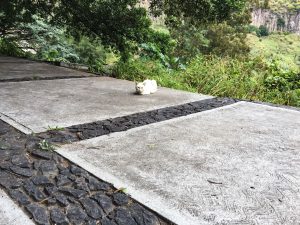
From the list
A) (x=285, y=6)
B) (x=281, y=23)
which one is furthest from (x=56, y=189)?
(x=285, y=6)

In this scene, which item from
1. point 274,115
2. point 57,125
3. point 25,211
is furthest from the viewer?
point 274,115

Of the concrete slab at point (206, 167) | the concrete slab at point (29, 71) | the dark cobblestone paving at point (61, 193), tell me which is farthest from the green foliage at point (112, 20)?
the dark cobblestone paving at point (61, 193)

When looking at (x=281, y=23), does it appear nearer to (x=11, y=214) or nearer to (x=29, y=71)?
(x=29, y=71)

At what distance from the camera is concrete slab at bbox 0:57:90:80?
5822 mm

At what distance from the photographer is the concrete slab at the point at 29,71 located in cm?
582

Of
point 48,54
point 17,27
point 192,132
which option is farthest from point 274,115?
point 17,27

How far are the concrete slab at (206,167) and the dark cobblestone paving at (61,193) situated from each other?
10 centimetres

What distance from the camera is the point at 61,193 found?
2.11 metres

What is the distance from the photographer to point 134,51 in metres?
8.23

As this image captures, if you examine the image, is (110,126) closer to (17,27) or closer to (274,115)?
(274,115)

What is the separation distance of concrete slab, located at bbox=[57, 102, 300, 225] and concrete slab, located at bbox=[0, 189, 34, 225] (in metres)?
0.59

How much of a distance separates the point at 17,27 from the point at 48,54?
1454 mm

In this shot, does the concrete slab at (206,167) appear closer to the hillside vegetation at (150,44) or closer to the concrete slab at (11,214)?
the concrete slab at (11,214)

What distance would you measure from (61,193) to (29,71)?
477 centimetres
